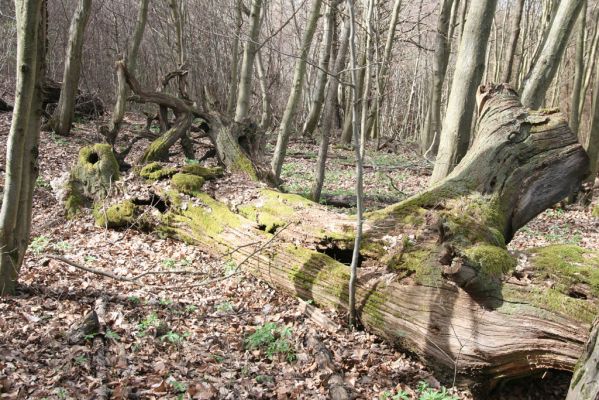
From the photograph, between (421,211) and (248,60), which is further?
(248,60)

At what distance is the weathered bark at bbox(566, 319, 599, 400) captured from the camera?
93.7 inches

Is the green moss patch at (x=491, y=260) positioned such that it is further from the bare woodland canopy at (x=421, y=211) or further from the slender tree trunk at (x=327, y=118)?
the slender tree trunk at (x=327, y=118)

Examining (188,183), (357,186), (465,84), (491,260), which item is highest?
(465,84)

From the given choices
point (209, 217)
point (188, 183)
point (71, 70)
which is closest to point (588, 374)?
point (209, 217)

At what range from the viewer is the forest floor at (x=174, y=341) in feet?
11.9

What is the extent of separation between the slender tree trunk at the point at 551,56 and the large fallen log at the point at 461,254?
1012 mm

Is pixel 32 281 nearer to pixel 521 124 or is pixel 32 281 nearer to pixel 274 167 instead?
pixel 274 167

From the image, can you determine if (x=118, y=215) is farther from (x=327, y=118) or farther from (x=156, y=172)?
(x=327, y=118)

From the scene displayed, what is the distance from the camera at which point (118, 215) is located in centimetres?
704

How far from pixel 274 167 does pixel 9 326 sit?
222 inches


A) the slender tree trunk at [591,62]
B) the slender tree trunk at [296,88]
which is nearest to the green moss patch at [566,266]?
the slender tree trunk at [296,88]

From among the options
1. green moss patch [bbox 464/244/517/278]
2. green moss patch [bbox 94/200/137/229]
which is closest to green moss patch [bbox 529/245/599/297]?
green moss patch [bbox 464/244/517/278]

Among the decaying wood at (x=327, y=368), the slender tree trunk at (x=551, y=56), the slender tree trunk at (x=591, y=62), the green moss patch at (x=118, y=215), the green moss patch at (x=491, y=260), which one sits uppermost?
the slender tree trunk at (x=591, y=62)

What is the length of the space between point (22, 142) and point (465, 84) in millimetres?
5231
